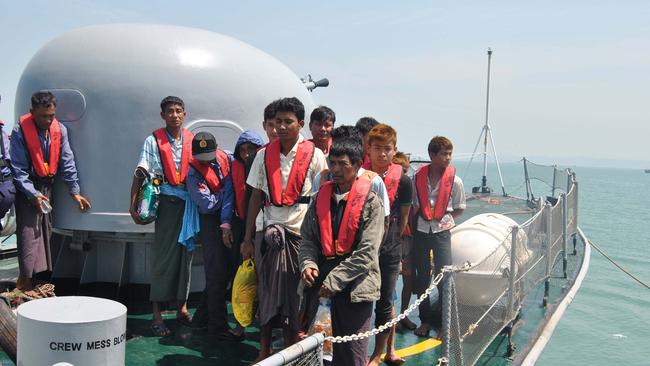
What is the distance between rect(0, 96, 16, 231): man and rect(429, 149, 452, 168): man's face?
354 centimetres

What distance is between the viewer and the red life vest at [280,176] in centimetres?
411

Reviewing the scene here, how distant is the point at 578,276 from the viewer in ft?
29.7

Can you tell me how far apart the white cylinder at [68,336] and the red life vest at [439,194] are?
3226 mm

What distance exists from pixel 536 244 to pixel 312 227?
3.97 m

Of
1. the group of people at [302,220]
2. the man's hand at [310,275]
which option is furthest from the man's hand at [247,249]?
the man's hand at [310,275]

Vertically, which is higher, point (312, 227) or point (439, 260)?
point (312, 227)

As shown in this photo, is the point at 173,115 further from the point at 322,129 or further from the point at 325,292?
the point at 325,292

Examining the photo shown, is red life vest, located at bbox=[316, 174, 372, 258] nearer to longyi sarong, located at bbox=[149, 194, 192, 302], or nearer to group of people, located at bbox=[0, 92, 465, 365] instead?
group of people, located at bbox=[0, 92, 465, 365]

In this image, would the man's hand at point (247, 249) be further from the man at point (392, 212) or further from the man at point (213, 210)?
the man at point (392, 212)

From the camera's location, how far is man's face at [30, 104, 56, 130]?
16.3 feet

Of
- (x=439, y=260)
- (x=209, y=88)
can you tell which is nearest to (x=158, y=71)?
(x=209, y=88)

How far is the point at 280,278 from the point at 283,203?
0.51 meters

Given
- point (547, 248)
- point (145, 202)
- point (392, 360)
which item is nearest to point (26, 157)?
point (145, 202)

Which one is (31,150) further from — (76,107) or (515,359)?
(515,359)
